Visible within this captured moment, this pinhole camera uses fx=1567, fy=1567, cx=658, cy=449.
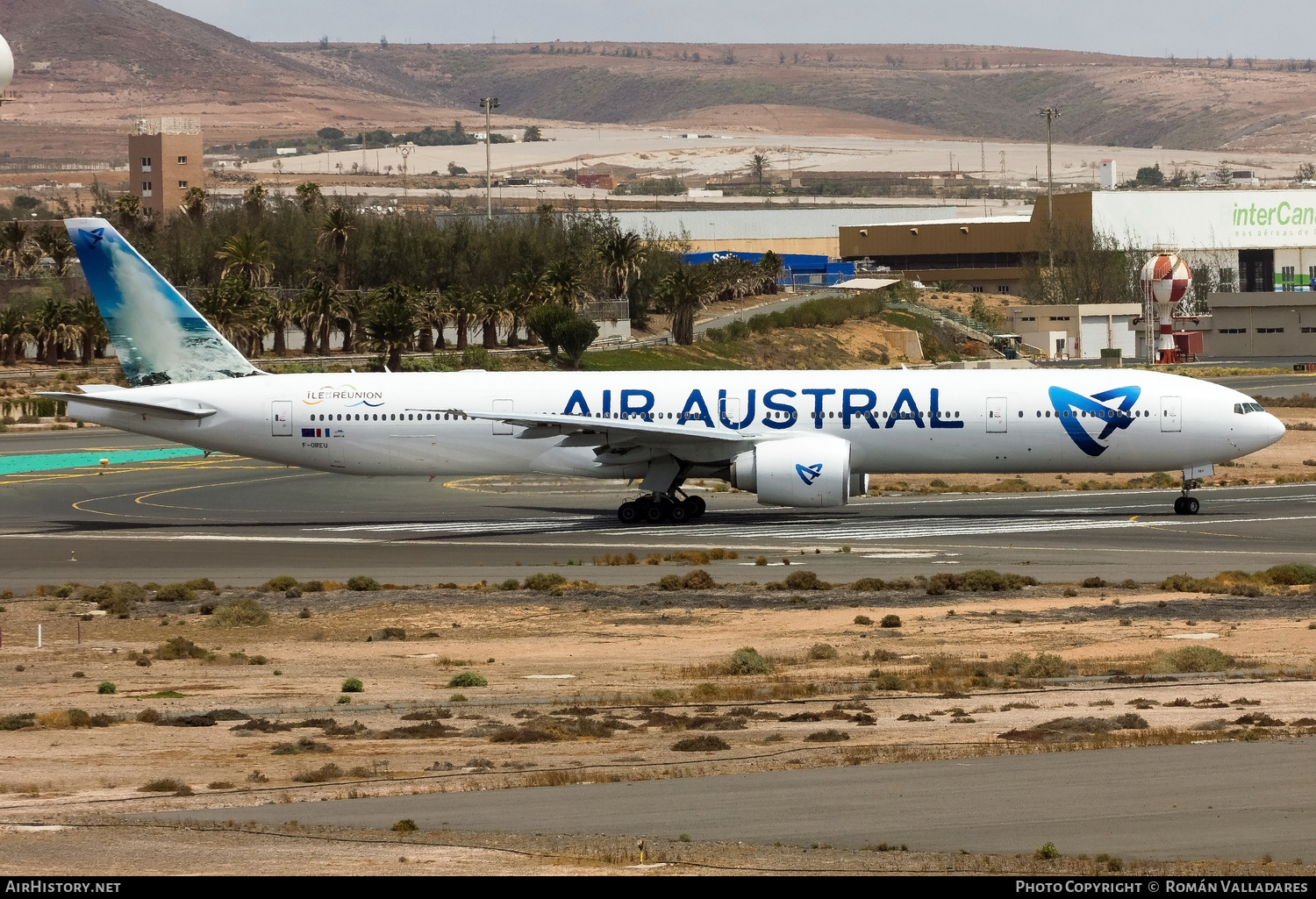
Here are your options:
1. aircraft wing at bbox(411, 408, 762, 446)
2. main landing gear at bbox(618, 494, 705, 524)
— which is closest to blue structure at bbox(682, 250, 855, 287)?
main landing gear at bbox(618, 494, 705, 524)

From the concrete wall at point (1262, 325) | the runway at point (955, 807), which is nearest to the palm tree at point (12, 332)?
the runway at point (955, 807)

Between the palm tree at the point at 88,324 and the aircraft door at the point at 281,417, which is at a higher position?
the palm tree at the point at 88,324

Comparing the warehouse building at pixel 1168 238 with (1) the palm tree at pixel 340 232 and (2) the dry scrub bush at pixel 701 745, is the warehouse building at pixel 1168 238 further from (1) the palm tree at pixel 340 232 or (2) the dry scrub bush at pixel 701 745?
(2) the dry scrub bush at pixel 701 745

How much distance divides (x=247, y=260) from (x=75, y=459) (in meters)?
56.1

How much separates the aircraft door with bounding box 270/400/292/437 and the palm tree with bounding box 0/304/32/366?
201ft

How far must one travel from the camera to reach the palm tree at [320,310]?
112 metres

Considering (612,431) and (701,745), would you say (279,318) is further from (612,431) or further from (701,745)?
(701,745)

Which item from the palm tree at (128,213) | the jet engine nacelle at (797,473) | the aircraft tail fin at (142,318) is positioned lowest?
the jet engine nacelle at (797,473)

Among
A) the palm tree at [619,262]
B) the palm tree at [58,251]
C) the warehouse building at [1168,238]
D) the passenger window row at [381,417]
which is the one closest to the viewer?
the passenger window row at [381,417]

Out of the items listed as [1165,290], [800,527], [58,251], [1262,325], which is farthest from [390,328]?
[1262,325]

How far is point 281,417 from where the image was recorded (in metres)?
50.1

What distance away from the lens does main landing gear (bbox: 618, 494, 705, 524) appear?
165 ft

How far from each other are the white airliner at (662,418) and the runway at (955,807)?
2780 cm

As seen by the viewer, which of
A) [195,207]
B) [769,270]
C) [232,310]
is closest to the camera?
[232,310]
